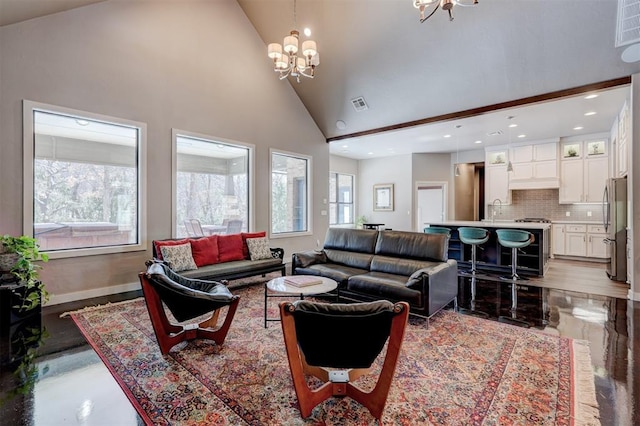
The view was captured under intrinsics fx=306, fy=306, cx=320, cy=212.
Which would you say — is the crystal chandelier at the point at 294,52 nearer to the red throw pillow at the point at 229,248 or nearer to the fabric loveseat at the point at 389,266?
the fabric loveseat at the point at 389,266

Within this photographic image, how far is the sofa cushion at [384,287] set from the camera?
10.5 ft

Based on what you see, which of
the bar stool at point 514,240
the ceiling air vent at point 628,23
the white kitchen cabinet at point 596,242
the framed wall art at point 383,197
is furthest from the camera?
the framed wall art at point 383,197

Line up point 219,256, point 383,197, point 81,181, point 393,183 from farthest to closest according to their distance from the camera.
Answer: point 383,197
point 393,183
point 219,256
point 81,181

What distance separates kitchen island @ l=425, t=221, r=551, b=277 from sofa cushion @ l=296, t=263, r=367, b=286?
3.00m

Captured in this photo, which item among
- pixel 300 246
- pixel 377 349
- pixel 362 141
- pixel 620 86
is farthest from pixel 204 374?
pixel 362 141

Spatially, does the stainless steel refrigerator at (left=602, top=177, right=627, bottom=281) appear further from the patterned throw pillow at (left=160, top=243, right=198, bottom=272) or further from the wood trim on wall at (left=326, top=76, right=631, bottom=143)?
the patterned throw pillow at (left=160, top=243, right=198, bottom=272)

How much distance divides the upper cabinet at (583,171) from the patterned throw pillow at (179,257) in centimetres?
864

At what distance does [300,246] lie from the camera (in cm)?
721

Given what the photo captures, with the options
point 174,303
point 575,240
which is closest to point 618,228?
point 575,240

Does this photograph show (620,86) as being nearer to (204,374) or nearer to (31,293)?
(204,374)

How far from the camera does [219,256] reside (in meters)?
4.80

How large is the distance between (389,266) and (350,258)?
65 cm

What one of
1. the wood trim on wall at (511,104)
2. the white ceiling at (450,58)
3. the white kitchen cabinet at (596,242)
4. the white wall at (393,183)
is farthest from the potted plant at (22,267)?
the white kitchen cabinet at (596,242)

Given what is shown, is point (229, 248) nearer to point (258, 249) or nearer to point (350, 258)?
point (258, 249)
